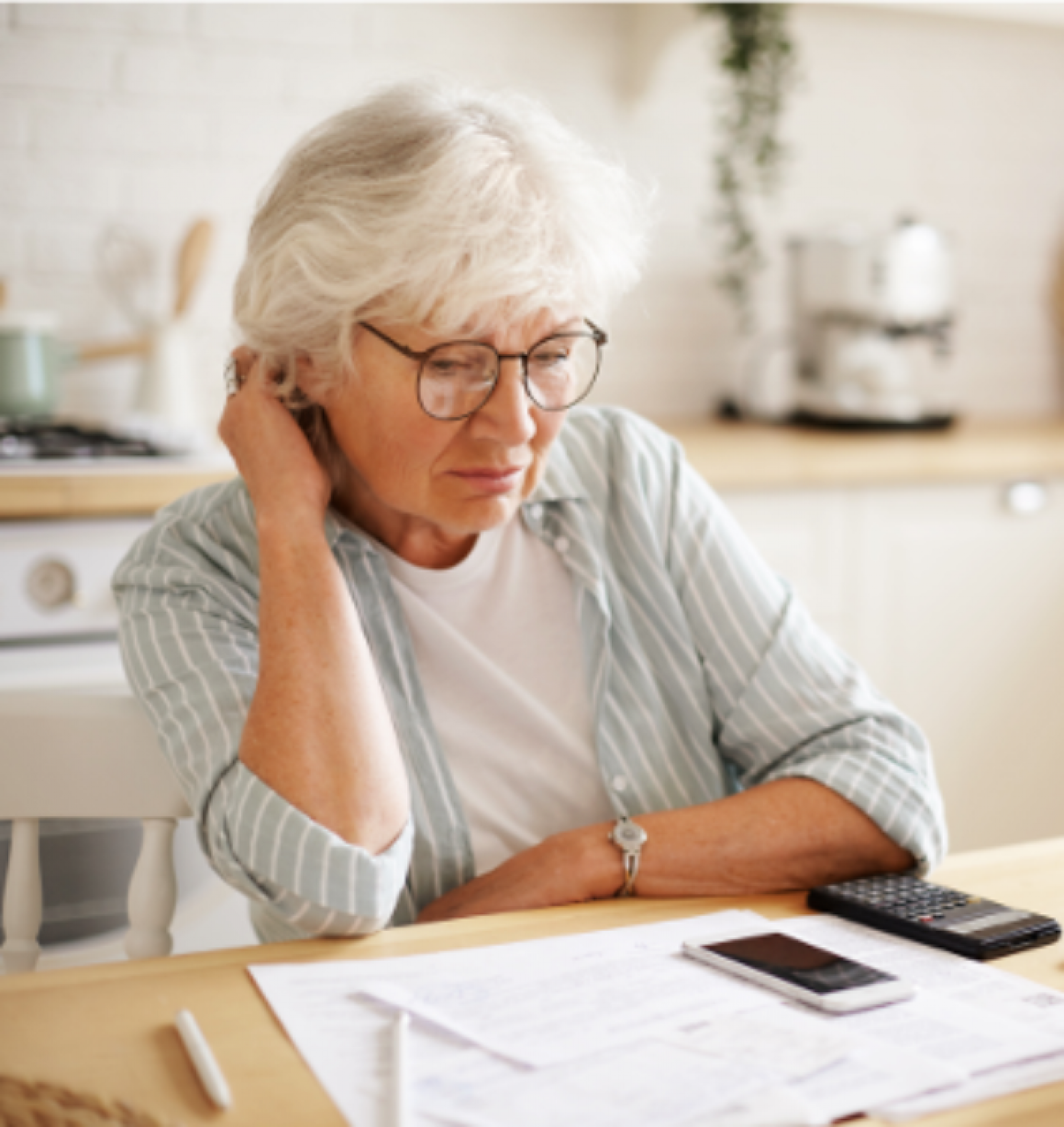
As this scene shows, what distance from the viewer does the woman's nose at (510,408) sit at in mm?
1144

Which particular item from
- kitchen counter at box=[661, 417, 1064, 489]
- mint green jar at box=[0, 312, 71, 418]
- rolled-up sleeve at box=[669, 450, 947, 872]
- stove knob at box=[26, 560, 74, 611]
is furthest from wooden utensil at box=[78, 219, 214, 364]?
rolled-up sleeve at box=[669, 450, 947, 872]

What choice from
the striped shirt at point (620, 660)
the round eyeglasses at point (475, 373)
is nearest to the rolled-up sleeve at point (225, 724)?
the striped shirt at point (620, 660)

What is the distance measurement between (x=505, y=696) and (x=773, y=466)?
113 centimetres

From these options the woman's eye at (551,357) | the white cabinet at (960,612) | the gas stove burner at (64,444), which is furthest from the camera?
the white cabinet at (960,612)

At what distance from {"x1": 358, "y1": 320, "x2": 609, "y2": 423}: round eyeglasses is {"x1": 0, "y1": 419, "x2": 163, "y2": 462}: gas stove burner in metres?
0.91

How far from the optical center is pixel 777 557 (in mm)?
2314

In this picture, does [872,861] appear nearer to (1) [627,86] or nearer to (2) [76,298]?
(2) [76,298]

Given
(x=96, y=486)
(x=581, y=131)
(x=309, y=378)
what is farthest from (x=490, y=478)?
(x=581, y=131)

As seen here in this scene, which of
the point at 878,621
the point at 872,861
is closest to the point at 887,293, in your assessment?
the point at 878,621

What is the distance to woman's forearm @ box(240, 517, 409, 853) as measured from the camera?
1.02 metres

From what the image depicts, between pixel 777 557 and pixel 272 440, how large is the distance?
1.27 meters

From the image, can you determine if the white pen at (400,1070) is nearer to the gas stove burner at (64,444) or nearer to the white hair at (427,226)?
the white hair at (427,226)

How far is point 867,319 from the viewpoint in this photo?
2.69 metres

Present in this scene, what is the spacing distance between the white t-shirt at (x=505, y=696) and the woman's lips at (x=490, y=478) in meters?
0.13
